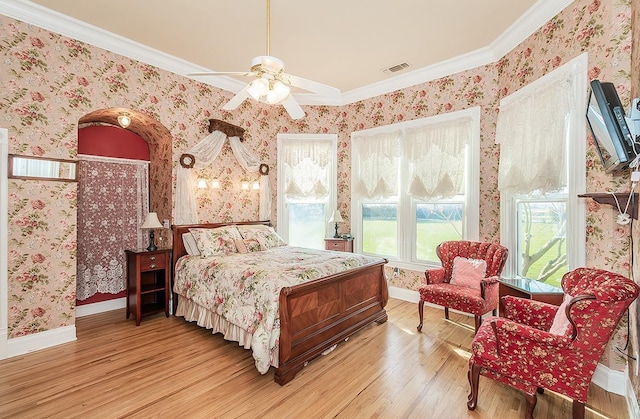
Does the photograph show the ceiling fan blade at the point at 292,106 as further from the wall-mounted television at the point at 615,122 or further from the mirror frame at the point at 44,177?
the mirror frame at the point at 44,177

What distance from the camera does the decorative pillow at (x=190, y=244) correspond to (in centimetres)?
385

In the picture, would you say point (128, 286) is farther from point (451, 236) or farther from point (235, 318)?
point (451, 236)

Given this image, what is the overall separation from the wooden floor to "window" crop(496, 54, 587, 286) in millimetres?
1150

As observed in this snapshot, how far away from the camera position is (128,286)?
3.79 meters

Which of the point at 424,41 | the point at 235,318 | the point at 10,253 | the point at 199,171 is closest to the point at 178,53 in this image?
the point at 199,171

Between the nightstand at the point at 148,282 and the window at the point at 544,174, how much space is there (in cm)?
427

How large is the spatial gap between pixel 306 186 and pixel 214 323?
2769 millimetres

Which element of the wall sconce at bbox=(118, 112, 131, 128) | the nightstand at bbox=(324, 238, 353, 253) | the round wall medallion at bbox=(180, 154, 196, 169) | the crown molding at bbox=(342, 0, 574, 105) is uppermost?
the crown molding at bbox=(342, 0, 574, 105)

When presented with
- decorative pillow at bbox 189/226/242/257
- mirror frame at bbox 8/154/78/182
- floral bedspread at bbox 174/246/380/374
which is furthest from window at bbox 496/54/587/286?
mirror frame at bbox 8/154/78/182

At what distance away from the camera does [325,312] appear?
9.54 feet

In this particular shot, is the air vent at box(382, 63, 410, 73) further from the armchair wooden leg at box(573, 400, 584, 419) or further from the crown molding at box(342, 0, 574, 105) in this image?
the armchair wooden leg at box(573, 400, 584, 419)

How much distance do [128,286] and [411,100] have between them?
477cm

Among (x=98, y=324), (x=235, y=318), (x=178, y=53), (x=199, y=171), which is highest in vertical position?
(x=178, y=53)

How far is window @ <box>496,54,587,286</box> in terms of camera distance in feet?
8.68
